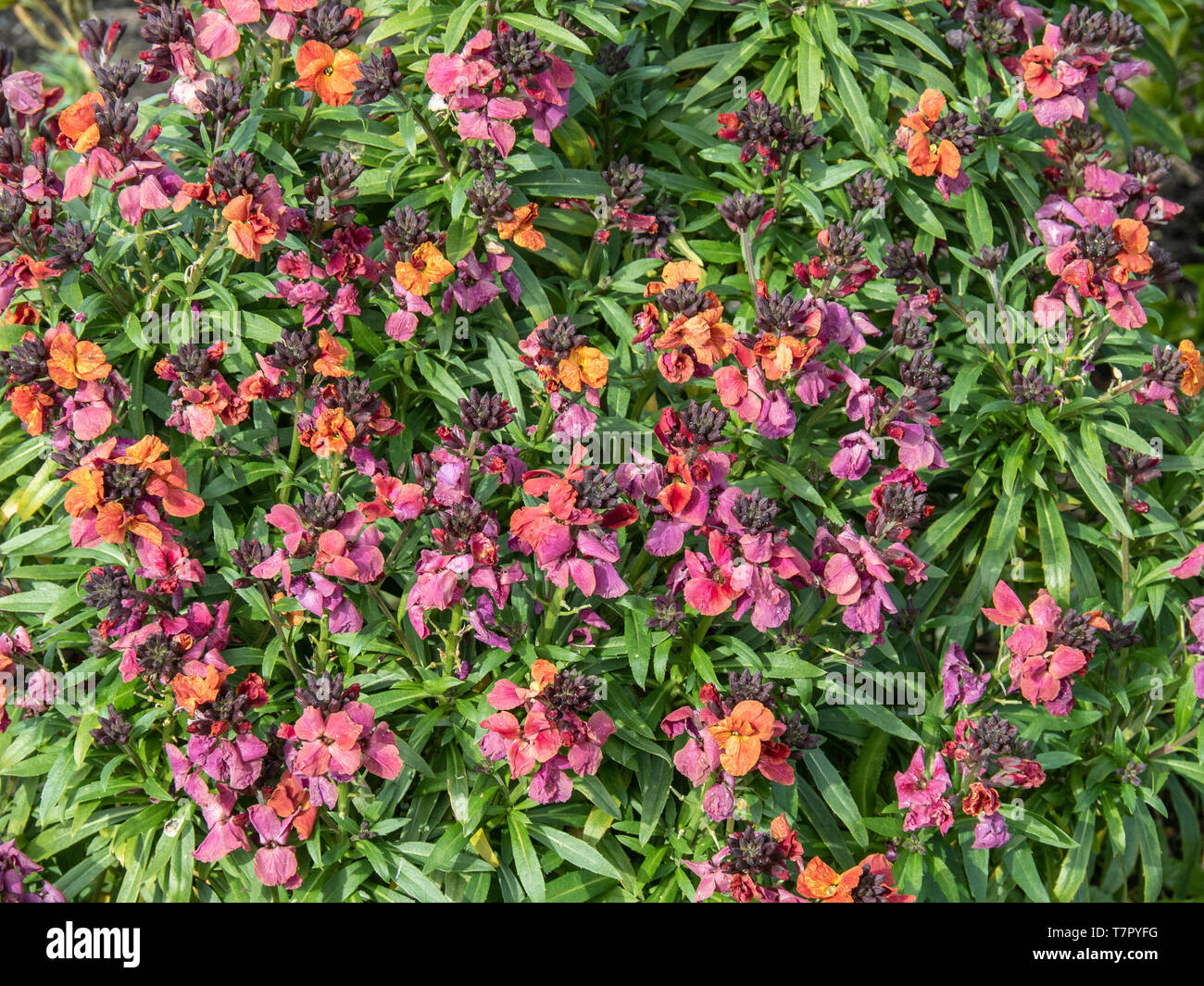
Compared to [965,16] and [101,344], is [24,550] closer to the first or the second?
[101,344]

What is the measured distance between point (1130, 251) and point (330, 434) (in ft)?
6.79

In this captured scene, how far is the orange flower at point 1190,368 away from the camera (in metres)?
3.04

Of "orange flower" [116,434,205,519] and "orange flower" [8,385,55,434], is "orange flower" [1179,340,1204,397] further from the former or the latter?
"orange flower" [8,385,55,434]

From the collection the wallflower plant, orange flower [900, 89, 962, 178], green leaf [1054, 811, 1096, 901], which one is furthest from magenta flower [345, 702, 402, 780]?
orange flower [900, 89, 962, 178]

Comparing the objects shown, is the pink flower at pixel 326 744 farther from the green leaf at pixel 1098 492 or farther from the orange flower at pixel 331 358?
the green leaf at pixel 1098 492

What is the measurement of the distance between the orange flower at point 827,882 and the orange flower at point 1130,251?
1.64 meters

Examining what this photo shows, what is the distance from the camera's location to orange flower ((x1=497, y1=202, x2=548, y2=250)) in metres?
2.89

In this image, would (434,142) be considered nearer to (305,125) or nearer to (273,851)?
(305,125)

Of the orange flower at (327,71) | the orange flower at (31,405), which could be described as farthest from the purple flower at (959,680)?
the orange flower at (31,405)

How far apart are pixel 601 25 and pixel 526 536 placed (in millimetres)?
1365

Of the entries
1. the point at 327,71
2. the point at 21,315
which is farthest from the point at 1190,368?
the point at 21,315

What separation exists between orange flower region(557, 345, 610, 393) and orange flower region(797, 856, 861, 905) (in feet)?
3.86

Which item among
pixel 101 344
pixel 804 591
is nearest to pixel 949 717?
pixel 804 591

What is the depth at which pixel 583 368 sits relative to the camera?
2648 millimetres
